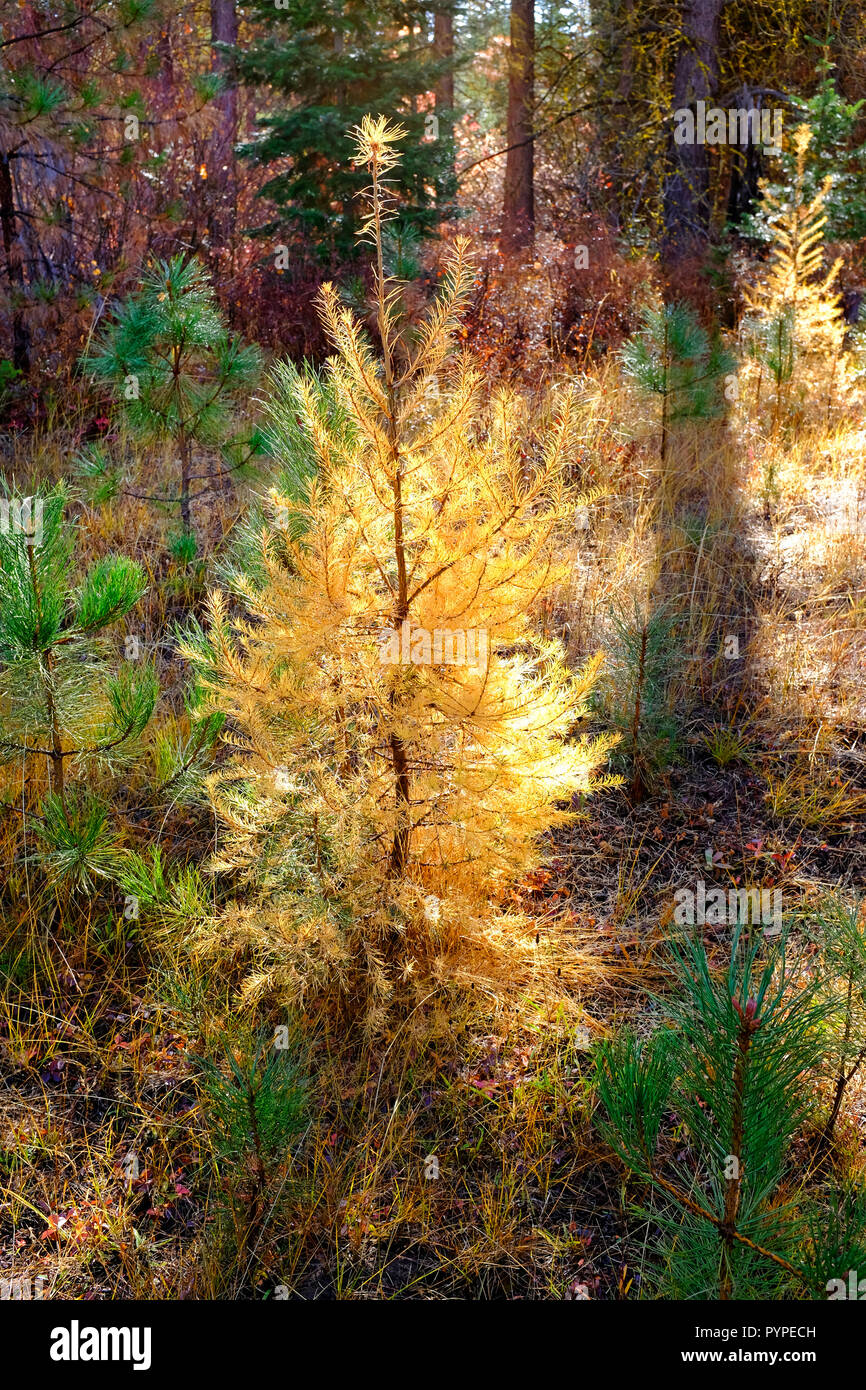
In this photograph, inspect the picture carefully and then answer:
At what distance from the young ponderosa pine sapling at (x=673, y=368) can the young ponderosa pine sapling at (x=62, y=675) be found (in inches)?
117

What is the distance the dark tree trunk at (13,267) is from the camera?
568cm

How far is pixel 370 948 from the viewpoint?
2549 mm

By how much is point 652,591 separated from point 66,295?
4.29m

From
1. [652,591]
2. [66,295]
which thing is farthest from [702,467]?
[66,295]

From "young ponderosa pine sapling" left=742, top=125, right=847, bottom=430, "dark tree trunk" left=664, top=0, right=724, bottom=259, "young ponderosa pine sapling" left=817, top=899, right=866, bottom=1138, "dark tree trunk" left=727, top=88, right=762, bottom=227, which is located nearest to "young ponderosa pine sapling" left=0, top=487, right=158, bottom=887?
"young ponderosa pine sapling" left=817, top=899, right=866, bottom=1138

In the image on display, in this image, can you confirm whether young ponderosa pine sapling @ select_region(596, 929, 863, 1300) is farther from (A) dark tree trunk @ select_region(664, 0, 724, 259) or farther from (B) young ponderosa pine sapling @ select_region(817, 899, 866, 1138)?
(A) dark tree trunk @ select_region(664, 0, 724, 259)

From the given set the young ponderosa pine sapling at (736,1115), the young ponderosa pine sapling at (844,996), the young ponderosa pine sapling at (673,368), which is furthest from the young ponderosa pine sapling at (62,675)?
the young ponderosa pine sapling at (673,368)

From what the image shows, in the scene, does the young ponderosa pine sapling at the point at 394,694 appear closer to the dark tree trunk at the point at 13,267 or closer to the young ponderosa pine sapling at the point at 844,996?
the young ponderosa pine sapling at the point at 844,996

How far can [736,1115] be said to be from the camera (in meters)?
1.50

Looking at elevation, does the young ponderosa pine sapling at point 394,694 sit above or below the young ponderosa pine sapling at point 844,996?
above

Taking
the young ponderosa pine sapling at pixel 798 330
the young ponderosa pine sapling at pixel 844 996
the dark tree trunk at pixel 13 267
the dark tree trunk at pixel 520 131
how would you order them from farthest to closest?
the dark tree trunk at pixel 520 131, the dark tree trunk at pixel 13 267, the young ponderosa pine sapling at pixel 798 330, the young ponderosa pine sapling at pixel 844 996

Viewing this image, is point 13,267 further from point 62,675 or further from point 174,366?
point 62,675

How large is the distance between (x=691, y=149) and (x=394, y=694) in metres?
9.53
